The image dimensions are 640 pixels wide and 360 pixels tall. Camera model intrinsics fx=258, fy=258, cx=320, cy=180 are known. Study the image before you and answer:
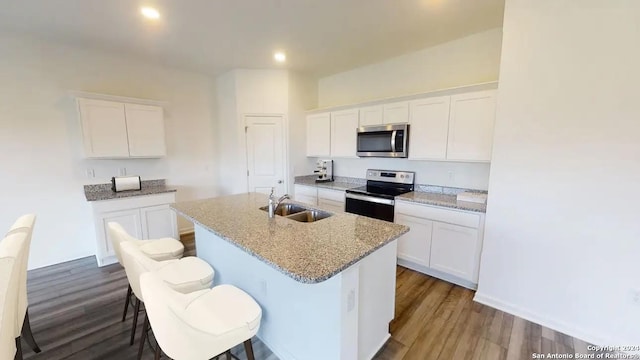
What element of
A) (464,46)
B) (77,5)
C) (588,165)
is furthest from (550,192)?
(77,5)

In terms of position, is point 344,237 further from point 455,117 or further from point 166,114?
point 166,114

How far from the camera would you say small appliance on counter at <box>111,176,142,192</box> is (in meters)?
3.41

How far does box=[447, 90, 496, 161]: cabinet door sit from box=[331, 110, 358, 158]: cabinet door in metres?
1.35

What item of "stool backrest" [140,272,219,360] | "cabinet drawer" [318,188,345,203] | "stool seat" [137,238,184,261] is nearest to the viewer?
"stool backrest" [140,272,219,360]

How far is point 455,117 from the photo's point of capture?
283cm

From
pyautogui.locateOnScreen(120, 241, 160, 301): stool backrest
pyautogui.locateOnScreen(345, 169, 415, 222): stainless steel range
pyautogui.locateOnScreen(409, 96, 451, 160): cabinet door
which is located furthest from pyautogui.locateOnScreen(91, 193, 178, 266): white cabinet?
pyautogui.locateOnScreen(409, 96, 451, 160): cabinet door

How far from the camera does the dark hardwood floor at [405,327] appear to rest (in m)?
1.89

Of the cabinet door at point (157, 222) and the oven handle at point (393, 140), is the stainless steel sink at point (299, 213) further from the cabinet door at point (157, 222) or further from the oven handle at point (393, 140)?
the cabinet door at point (157, 222)

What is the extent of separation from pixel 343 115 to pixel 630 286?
3.29m

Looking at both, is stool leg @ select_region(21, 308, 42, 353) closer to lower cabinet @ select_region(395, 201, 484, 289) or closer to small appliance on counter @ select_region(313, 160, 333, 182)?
lower cabinet @ select_region(395, 201, 484, 289)

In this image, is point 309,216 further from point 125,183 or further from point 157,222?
point 125,183

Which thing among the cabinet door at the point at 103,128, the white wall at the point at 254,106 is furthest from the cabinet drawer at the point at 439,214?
the cabinet door at the point at 103,128

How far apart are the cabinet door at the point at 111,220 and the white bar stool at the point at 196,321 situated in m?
2.51

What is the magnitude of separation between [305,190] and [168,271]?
2621mm
